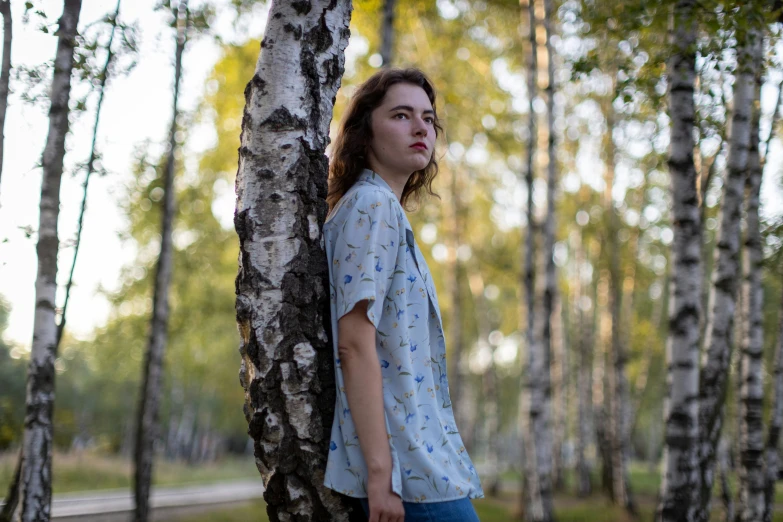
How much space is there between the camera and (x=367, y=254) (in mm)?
1946

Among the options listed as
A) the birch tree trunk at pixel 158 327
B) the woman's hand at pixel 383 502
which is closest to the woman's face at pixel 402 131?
the woman's hand at pixel 383 502

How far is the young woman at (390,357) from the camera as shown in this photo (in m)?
1.85

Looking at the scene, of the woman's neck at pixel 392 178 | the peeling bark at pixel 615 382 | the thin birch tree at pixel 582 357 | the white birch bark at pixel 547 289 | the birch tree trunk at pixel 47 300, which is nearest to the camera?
the woman's neck at pixel 392 178

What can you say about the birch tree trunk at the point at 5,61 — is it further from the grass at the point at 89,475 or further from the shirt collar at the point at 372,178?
the grass at the point at 89,475

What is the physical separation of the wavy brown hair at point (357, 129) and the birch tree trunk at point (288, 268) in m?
0.20

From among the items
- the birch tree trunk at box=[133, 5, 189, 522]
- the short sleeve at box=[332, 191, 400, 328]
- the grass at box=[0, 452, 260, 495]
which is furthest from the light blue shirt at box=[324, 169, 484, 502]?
the grass at box=[0, 452, 260, 495]

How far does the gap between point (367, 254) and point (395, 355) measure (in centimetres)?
33

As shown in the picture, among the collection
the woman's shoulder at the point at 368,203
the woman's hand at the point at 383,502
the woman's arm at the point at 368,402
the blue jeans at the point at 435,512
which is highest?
the woman's shoulder at the point at 368,203

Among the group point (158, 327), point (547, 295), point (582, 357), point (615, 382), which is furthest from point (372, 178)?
point (582, 357)

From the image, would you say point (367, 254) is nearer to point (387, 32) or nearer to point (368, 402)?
point (368, 402)

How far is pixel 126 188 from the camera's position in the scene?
1025cm

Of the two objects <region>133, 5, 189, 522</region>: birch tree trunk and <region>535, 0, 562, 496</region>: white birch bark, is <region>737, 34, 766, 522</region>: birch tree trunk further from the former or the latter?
<region>133, 5, 189, 522</region>: birch tree trunk

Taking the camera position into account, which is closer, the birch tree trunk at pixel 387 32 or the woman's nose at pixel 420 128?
the woman's nose at pixel 420 128

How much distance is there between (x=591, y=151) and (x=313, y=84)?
1593cm
